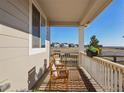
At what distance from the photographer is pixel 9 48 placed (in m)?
2.84

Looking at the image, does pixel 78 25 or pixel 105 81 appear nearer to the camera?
pixel 105 81

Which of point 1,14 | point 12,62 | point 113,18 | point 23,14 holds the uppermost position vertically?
point 113,18

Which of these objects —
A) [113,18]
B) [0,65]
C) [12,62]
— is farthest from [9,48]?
[113,18]

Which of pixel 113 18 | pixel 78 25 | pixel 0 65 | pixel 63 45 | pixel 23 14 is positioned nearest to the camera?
pixel 0 65

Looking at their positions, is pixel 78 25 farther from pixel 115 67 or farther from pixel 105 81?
pixel 115 67

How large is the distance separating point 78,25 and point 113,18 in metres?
24.7

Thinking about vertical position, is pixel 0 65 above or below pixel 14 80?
above

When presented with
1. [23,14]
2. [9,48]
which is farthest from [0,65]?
[23,14]

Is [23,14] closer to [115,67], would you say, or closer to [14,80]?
[14,80]

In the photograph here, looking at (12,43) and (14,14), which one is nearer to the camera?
(12,43)

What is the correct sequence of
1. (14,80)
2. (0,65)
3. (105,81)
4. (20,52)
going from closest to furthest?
(0,65) < (14,80) < (20,52) < (105,81)

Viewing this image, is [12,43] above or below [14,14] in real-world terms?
below

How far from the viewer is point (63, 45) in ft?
58.8

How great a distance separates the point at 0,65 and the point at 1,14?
2.20ft
